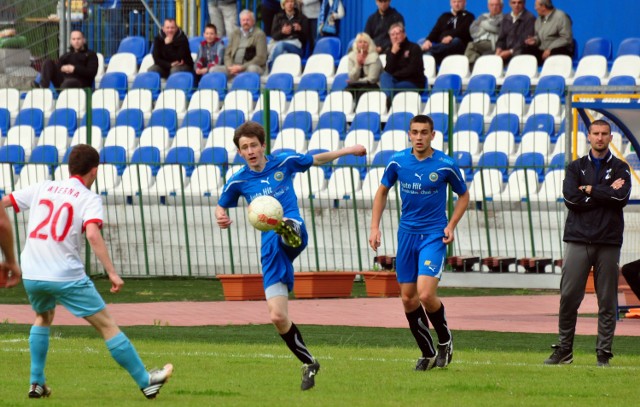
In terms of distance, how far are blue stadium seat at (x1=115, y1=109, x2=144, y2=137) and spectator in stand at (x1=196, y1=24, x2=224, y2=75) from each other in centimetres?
173

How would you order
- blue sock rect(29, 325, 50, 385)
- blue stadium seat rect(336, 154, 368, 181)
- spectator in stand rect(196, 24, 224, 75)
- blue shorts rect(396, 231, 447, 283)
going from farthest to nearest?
spectator in stand rect(196, 24, 224, 75), blue stadium seat rect(336, 154, 368, 181), blue shorts rect(396, 231, 447, 283), blue sock rect(29, 325, 50, 385)

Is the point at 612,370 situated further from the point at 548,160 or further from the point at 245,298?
the point at 548,160

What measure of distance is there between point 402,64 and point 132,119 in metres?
5.46

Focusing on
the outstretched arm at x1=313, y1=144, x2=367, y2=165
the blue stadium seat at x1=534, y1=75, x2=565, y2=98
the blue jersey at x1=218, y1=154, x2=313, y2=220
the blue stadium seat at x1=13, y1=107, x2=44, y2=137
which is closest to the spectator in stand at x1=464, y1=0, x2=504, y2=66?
the blue stadium seat at x1=534, y1=75, x2=565, y2=98

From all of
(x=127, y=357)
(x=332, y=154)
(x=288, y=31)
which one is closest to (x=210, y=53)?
(x=288, y=31)

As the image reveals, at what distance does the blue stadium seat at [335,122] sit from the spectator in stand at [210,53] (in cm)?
368

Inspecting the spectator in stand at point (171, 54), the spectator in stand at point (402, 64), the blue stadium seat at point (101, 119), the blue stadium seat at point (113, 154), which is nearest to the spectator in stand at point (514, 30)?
the spectator in stand at point (402, 64)

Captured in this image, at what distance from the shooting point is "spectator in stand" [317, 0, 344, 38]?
2795cm

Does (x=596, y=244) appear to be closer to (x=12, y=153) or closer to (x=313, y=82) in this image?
(x=313, y=82)

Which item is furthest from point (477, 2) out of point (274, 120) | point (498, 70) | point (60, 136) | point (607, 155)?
point (607, 155)

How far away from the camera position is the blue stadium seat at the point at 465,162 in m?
21.8

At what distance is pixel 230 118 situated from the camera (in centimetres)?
2458

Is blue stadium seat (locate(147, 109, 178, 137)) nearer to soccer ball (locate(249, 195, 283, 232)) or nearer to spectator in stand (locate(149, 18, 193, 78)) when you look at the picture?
spectator in stand (locate(149, 18, 193, 78))

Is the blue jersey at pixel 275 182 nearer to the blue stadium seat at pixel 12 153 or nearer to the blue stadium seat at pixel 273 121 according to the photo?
the blue stadium seat at pixel 273 121
